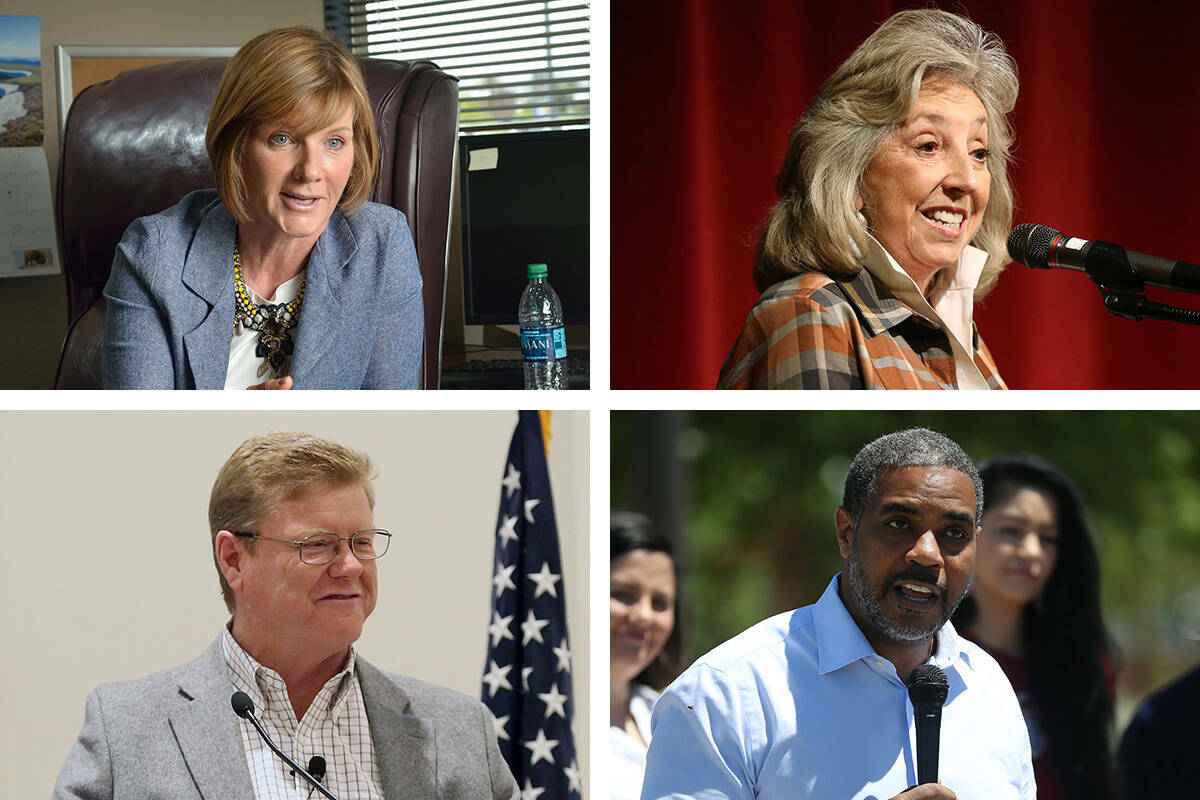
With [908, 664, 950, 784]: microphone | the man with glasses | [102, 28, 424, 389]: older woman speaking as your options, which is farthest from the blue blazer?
[908, 664, 950, 784]: microphone

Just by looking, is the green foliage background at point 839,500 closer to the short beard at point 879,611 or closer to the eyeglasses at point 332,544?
the short beard at point 879,611

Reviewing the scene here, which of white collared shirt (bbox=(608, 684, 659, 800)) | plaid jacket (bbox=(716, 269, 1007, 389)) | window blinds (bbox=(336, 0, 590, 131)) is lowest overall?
white collared shirt (bbox=(608, 684, 659, 800))

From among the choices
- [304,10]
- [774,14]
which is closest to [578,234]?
[304,10]

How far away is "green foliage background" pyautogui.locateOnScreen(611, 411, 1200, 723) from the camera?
143cm

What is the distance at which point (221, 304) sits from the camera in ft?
4.40

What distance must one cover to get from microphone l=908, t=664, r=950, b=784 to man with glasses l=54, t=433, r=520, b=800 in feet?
1.69

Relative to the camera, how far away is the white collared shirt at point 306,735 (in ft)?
4.30

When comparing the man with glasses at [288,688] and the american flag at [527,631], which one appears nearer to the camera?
the man with glasses at [288,688]

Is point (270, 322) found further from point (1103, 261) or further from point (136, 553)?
point (1103, 261)

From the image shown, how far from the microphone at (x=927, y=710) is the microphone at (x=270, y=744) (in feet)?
2.33

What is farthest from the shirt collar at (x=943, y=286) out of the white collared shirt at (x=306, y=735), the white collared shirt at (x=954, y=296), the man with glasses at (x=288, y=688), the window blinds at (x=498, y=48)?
the white collared shirt at (x=306, y=735)

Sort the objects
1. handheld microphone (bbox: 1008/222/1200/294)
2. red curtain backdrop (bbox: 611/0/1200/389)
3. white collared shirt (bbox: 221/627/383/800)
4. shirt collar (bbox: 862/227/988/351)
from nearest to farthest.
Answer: handheld microphone (bbox: 1008/222/1200/294)
white collared shirt (bbox: 221/627/383/800)
shirt collar (bbox: 862/227/988/351)
red curtain backdrop (bbox: 611/0/1200/389)

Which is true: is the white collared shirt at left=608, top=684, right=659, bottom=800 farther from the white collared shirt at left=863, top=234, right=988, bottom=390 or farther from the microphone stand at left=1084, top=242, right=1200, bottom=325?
the microphone stand at left=1084, top=242, right=1200, bottom=325

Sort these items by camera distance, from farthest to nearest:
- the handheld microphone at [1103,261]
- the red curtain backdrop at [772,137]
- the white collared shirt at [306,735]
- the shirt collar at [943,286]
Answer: the red curtain backdrop at [772,137]
the shirt collar at [943,286]
the white collared shirt at [306,735]
the handheld microphone at [1103,261]
